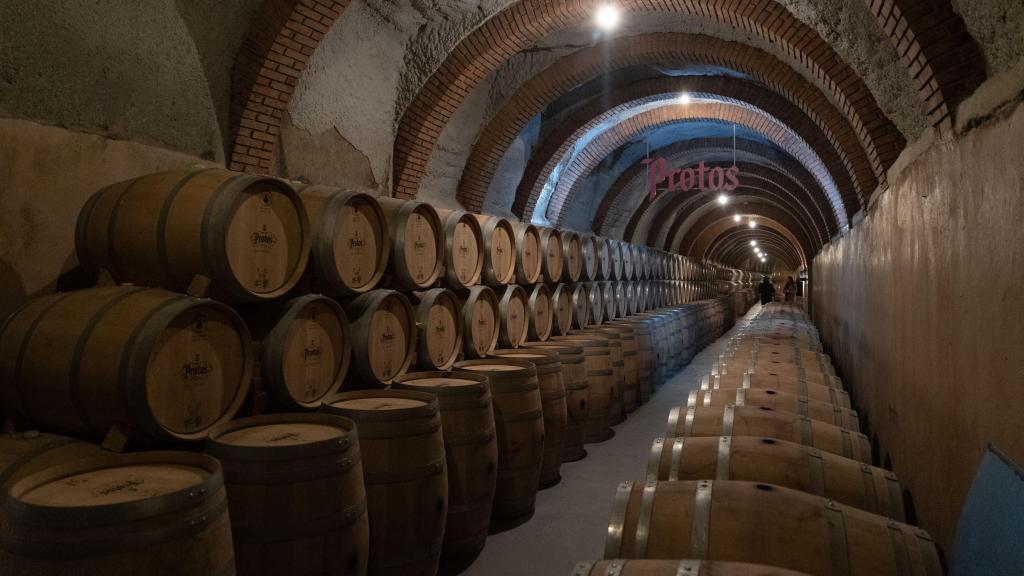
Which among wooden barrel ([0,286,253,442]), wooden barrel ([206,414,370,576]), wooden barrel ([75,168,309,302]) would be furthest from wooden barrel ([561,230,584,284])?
wooden barrel ([206,414,370,576])

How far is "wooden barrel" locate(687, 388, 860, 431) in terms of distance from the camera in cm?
386

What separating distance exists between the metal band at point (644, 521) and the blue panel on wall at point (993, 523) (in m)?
0.97

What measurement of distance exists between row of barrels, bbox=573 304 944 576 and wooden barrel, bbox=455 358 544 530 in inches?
43.1

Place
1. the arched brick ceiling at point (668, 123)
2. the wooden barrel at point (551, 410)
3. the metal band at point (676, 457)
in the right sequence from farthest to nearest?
the arched brick ceiling at point (668, 123) < the wooden barrel at point (551, 410) < the metal band at point (676, 457)

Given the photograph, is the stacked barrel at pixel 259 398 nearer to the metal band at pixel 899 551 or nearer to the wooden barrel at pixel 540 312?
the wooden barrel at pixel 540 312

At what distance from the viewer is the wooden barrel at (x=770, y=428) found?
3.27m

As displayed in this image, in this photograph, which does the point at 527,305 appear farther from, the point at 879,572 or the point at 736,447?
the point at 879,572

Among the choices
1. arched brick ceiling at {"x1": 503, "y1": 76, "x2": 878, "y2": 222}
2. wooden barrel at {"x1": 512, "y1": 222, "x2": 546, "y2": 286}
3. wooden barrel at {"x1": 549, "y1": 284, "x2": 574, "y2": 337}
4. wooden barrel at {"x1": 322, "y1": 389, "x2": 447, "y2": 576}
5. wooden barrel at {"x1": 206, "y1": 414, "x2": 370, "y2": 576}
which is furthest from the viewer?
arched brick ceiling at {"x1": 503, "y1": 76, "x2": 878, "y2": 222}

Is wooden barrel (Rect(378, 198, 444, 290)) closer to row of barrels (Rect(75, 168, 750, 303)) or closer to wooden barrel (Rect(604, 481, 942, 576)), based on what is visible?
row of barrels (Rect(75, 168, 750, 303))

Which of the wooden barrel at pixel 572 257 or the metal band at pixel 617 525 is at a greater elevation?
the wooden barrel at pixel 572 257

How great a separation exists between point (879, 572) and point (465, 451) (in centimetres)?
216

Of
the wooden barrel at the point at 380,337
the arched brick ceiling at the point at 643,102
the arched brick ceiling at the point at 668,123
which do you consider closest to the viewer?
the wooden barrel at the point at 380,337

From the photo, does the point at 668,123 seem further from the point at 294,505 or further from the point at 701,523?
the point at 294,505

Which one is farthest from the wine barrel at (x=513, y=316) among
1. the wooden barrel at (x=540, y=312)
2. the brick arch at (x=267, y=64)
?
the brick arch at (x=267, y=64)
